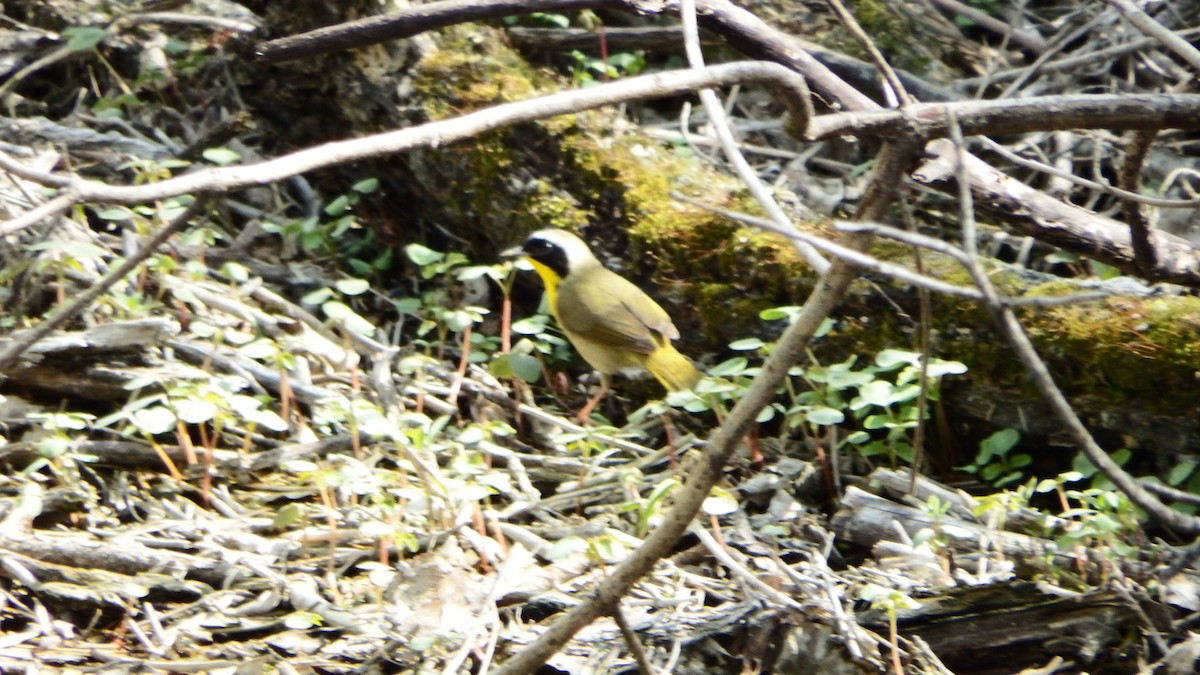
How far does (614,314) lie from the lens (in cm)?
391

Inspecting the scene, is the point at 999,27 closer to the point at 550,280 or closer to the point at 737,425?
the point at 550,280

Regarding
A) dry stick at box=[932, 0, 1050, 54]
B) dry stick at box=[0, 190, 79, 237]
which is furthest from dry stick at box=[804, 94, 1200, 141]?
dry stick at box=[932, 0, 1050, 54]

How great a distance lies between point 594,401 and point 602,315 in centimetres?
38

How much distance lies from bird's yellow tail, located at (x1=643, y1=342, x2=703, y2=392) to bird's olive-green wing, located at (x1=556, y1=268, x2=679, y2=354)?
0.13 feet

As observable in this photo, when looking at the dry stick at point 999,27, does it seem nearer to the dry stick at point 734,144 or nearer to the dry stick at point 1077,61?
the dry stick at point 1077,61

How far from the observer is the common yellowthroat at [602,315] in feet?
12.8

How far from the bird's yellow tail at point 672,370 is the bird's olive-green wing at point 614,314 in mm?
40

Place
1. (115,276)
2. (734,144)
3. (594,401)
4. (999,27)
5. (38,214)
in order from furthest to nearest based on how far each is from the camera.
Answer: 1. (999,27)
2. (594,401)
3. (734,144)
4. (115,276)
5. (38,214)

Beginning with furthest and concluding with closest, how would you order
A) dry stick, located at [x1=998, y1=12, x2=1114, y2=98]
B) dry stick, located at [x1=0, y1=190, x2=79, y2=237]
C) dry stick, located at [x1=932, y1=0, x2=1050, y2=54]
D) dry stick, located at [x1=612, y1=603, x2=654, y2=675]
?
dry stick, located at [x1=932, y1=0, x2=1050, y2=54]
dry stick, located at [x1=998, y1=12, x2=1114, y2=98]
dry stick, located at [x1=612, y1=603, x2=654, y2=675]
dry stick, located at [x1=0, y1=190, x2=79, y2=237]

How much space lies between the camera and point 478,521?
329 cm

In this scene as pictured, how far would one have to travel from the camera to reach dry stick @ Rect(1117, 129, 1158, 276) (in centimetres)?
291

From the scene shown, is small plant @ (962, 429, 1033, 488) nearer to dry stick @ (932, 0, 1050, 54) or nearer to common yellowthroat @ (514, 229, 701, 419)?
common yellowthroat @ (514, 229, 701, 419)

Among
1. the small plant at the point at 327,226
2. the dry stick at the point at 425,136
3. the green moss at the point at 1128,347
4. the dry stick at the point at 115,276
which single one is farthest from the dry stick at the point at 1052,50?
the dry stick at the point at 115,276

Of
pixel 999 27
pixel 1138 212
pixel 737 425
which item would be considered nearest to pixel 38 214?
pixel 737 425
